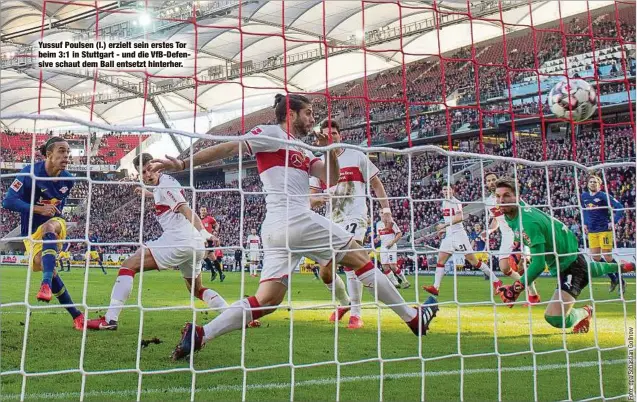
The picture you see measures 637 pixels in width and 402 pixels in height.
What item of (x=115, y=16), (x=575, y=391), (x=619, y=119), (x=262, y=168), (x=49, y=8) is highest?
(x=115, y=16)

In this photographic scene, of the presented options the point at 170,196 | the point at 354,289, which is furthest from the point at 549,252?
the point at 170,196

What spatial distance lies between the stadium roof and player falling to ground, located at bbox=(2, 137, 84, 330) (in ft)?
50.2

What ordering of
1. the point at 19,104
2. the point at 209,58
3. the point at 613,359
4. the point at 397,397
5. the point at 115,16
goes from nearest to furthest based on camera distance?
the point at 397,397 < the point at 613,359 < the point at 115,16 < the point at 209,58 < the point at 19,104

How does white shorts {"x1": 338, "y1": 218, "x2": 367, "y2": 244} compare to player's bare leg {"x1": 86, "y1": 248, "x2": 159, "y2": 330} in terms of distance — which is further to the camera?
white shorts {"x1": 338, "y1": 218, "x2": 367, "y2": 244}

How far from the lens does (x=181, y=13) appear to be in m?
25.5

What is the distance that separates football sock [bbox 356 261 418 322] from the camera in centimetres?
466

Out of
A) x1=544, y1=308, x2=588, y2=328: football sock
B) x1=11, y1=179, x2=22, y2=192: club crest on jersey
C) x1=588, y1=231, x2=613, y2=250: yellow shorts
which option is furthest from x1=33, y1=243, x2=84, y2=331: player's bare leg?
x1=588, y1=231, x2=613, y2=250: yellow shorts

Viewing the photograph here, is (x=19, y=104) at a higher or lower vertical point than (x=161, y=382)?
higher

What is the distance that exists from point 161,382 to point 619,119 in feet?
90.4

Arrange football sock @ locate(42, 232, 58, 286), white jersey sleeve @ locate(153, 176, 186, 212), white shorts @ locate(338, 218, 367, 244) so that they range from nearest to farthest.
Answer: football sock @ locate(42, 232, 58, 286), white jersey sleeve @ locate(153, 176, 186, 212), white shorts @ locate(338, 218, 367, 244)

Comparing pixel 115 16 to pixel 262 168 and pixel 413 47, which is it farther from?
pixel 262 168

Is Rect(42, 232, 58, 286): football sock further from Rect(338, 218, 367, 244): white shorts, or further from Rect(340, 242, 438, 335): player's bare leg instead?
Rect(340, 242, 438, 335): player's bare leg

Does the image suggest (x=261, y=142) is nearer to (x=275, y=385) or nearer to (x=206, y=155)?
(x=206, y=155)

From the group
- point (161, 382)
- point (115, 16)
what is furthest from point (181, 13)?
point (161, 382)
